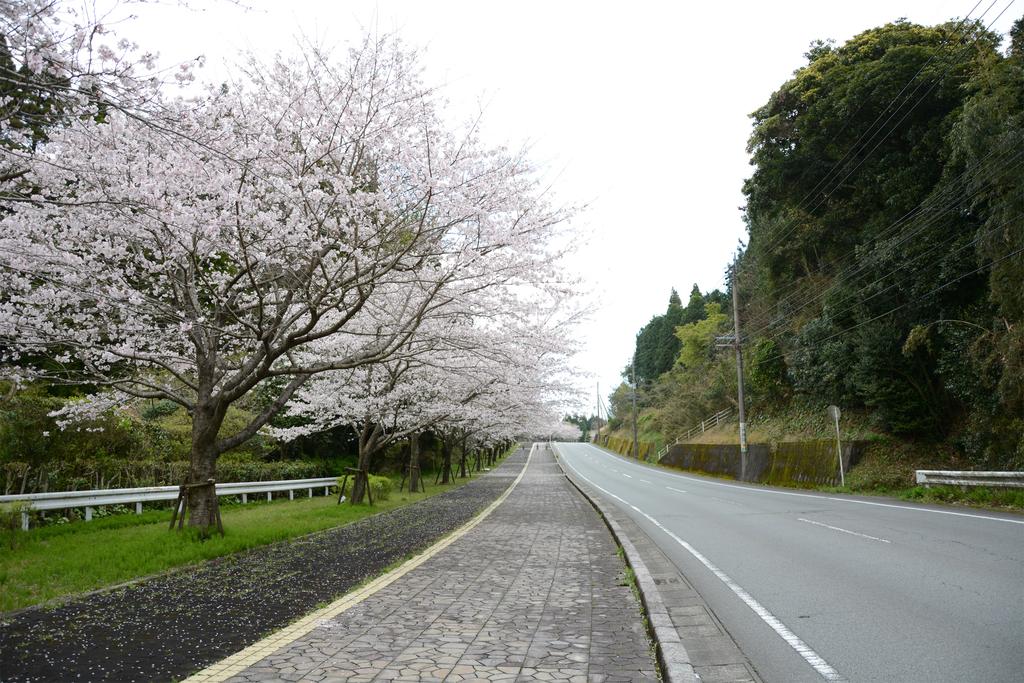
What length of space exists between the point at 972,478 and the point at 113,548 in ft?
61.3

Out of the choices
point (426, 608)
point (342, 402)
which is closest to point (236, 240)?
point (426, 608)

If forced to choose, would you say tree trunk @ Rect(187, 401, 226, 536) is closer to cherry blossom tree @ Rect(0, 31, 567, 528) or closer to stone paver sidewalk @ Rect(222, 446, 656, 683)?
cherry blossom tree @ Rect(0, 31, 567, 528)

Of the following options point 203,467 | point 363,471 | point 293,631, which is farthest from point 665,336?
point 293,631

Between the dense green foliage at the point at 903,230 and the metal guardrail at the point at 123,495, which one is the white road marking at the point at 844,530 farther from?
the metal guardrail at the point at 123,495

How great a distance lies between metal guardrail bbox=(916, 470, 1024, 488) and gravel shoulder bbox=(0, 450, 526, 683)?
1340 cm

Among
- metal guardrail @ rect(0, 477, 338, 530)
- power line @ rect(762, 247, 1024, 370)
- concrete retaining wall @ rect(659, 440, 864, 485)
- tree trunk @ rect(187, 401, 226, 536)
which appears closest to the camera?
tree trunk @ rect(187, 401, 226, 536)

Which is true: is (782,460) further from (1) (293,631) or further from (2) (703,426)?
(1) (293,631)

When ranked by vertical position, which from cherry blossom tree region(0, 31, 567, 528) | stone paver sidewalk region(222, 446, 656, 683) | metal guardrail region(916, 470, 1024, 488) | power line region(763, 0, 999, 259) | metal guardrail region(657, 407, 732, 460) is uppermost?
power line region(763, 0, 999, 259)

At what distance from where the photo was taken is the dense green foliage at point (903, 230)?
54.7 feet

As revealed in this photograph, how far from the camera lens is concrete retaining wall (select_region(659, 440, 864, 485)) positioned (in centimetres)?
2500

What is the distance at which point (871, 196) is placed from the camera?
2792cm

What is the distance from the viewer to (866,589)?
6.78 meters

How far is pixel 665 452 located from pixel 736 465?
660 inches

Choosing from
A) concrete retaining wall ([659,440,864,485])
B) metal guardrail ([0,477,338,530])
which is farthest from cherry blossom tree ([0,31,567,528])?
concrete retaining wall ([659,440,864,485])
